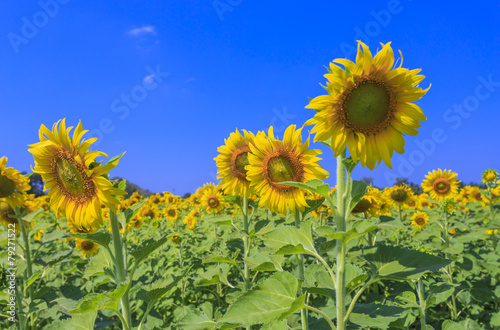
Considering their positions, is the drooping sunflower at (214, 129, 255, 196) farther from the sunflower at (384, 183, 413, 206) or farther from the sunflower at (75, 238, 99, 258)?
the sunflower at (384, 183, 413, 206)

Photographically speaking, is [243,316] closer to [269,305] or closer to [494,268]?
[269,305]

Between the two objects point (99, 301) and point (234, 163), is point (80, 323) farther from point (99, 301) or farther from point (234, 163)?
point (234, 163)

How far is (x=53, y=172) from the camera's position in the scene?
2.80 m

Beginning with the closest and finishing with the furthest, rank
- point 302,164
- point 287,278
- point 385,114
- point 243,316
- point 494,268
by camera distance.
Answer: point 243,316, point 287,278, point 385,114, point 302,164, point 494,268

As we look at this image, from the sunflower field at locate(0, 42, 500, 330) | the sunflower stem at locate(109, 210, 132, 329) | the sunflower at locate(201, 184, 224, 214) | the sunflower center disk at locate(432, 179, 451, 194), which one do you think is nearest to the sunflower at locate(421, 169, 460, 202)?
the sunflower center disk at locate(432, 179, 451, 194)

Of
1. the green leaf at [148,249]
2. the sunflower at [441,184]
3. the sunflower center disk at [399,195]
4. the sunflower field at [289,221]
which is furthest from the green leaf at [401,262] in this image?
the sunflower at [441,184]

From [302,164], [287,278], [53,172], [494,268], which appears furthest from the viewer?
[494,268]

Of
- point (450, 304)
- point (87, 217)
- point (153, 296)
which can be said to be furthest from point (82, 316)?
point (450, 304)

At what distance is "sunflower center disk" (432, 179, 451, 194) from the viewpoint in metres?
7.98

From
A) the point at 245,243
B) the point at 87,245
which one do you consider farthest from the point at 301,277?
the point at 87,245

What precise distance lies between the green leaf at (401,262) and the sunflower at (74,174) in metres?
1.69

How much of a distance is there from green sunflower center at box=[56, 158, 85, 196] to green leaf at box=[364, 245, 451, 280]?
207 cm

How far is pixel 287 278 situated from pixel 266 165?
1625 mm

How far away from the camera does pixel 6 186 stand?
4172 mm
